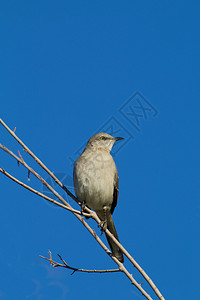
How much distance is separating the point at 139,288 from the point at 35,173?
1.78m

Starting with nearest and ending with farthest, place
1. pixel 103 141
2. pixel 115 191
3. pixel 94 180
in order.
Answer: pixel 94 180 < pixel 115 191 < pixel 103 141

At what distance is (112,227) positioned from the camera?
7.04m

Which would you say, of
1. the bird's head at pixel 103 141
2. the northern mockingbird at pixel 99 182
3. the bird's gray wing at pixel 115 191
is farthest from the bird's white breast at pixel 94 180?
the bird's head at pixel 103 141

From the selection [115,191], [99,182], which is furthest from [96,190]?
[115,191]

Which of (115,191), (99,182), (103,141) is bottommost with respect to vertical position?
(115,191)

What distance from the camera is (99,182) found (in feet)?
20.9

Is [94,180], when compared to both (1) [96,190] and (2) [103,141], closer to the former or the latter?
(1) [96,190]

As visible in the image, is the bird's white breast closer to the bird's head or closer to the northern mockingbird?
the northern mockingbird

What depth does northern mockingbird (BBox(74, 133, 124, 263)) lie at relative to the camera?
6371 mm

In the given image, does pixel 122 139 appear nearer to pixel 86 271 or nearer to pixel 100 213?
pixel 100 213

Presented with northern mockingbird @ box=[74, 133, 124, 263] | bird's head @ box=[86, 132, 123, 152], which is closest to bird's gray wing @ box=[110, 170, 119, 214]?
northern mockingbird @ box=[74, 133, 124, 263]

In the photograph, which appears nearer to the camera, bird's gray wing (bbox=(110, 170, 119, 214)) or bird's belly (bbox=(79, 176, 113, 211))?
bird's belly (bbox=(79, 176, 113, 211))

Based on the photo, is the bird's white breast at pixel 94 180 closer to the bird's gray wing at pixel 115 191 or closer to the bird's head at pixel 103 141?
the bird's gray wing at pixel 115 191

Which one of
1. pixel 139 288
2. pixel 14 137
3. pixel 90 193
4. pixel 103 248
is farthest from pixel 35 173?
pixel 90 193
